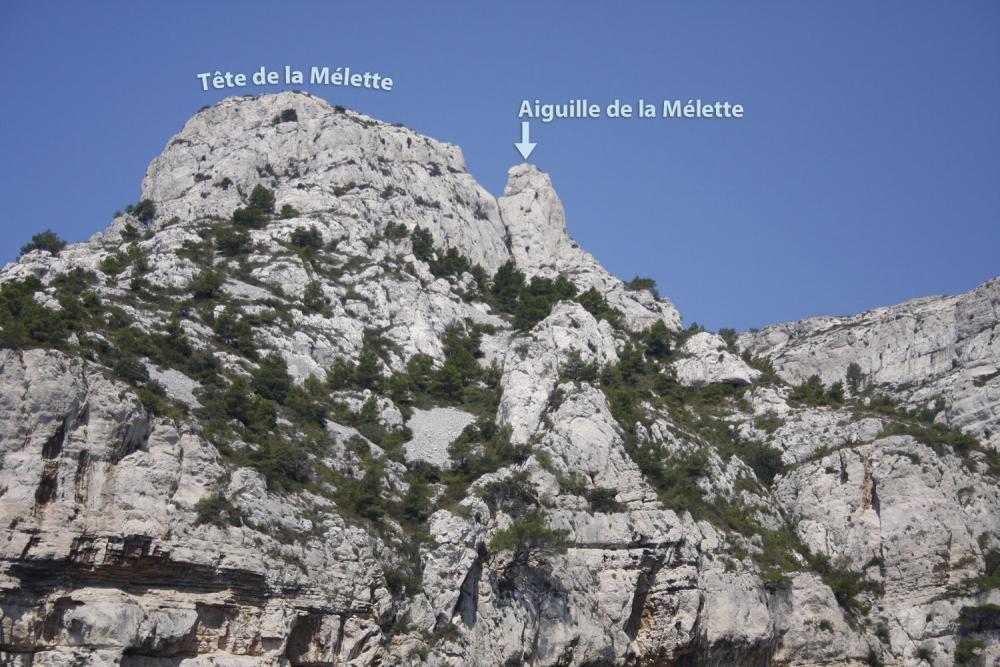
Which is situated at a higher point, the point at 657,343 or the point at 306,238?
the point at 306,238

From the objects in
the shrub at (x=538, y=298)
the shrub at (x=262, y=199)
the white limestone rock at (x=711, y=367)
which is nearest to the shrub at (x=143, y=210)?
the shrub at (x=262, y=199)

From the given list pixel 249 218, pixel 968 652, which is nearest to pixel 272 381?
pixel 249 218

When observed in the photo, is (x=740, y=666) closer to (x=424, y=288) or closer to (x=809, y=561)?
(x=809, y=561)

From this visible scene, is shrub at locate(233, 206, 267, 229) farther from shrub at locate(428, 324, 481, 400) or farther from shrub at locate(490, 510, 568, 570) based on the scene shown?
shrub at locate(490, 510, 568, 570)

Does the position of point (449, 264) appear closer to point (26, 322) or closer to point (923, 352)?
point (923, 352)

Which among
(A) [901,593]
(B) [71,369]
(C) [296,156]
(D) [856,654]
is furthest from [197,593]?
(C) [296,156]

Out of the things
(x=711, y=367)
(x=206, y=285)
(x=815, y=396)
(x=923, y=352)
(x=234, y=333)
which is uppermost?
(x=923, y=352)

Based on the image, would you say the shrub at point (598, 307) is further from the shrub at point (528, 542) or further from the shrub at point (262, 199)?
the shrub at point (528, 542)

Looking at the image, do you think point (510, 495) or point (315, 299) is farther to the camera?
point (315, 299)
